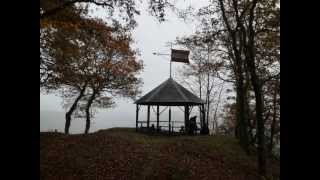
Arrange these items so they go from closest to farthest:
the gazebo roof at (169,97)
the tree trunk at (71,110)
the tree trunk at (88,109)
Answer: the gazebo roof at (169,97) → the tree trunk at (71,110) → the tree trunk at (88,109)

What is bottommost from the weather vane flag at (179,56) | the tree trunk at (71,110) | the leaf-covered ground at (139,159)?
the leaf-covered ground at (139,159)

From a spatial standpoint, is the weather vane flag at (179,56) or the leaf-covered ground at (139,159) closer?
the leaf-covered ground at (139,159)

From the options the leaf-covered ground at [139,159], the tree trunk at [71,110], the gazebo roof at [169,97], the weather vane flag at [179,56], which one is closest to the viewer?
the leaf-covered ground at [139,159]

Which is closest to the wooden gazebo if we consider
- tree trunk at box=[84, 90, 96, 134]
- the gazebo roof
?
the gazebo roof

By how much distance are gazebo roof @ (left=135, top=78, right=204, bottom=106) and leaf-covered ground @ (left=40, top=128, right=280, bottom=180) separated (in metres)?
4.28

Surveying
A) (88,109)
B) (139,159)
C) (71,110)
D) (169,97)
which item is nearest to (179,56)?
(169,97)

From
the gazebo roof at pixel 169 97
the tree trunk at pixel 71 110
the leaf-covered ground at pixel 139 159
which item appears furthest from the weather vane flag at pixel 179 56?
the tree trunk at pixel 71 110

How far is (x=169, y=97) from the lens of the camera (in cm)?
2659

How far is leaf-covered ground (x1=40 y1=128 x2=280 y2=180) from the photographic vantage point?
50.5 feet

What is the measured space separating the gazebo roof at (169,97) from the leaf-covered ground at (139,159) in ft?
14.1

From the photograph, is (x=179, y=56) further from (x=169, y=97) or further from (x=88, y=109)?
(x=88, y=109)

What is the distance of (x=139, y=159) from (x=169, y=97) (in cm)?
994

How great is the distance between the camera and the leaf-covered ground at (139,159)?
50.5 feet

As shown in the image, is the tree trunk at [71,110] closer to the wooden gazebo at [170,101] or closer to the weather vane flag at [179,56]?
the wooden gazebo at [170,101]
